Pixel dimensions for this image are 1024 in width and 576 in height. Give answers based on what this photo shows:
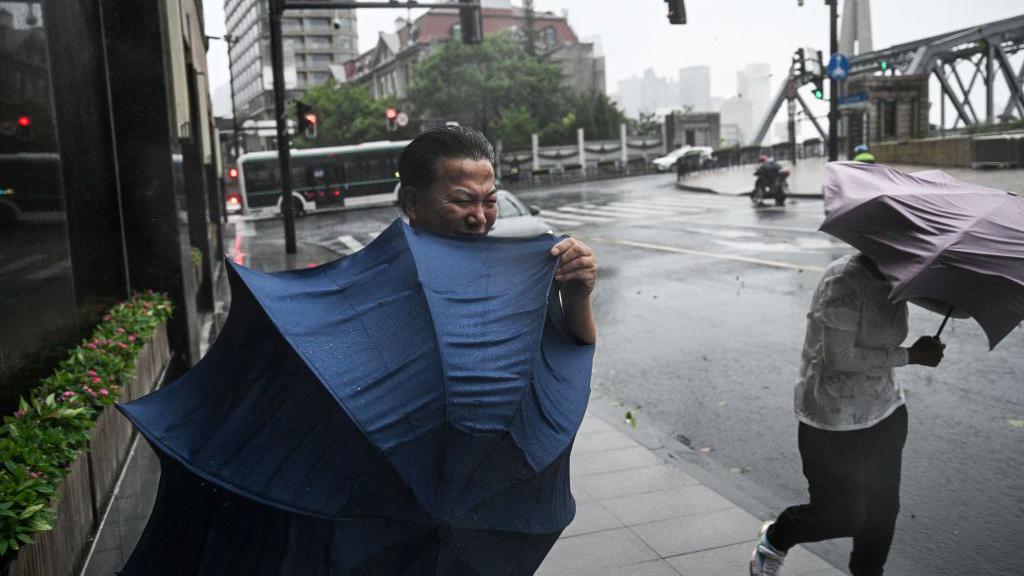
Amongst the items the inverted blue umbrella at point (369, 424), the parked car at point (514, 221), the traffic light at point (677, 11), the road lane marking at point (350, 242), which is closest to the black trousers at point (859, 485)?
the inverted blue umbrella at point (369, 424)

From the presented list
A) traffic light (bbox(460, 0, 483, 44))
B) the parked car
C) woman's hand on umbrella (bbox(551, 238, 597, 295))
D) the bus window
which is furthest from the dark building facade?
the bus window

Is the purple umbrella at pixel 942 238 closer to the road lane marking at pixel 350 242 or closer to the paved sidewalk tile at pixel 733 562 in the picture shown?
the paved sidewalk tile at pixel 733 562

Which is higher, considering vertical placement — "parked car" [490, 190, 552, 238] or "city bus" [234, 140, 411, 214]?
"city bus" [234, 140, 411, 214]

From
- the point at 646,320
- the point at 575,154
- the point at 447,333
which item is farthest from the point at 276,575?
the point at 575,154

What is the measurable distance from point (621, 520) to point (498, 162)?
196 feet

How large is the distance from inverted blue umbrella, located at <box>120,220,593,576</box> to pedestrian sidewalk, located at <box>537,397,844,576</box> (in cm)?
255

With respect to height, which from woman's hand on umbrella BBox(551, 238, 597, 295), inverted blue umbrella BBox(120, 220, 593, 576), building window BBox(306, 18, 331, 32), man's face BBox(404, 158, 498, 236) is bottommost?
inverted blue umbrella BBox(120, 220, 593, 576)

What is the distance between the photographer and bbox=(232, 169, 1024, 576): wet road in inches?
201

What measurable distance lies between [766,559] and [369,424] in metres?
2.82

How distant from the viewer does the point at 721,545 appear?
4.58 m

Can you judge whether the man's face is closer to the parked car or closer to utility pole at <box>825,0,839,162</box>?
the parked car

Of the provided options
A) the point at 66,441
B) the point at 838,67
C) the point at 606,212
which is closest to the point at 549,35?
the point at 606,212

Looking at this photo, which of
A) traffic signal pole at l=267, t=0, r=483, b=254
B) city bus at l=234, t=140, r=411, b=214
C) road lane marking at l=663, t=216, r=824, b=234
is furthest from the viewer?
city bus at l=234, t=140, r=411, b=214

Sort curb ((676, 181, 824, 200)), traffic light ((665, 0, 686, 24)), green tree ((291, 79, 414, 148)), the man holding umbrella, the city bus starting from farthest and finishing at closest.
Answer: green tree ((291, 79, 414, 148)) → the city bus → curb ((676, 181, 824, 200)) → traffic light ((665, 0, 686, 24)) → the man holding umbrella
